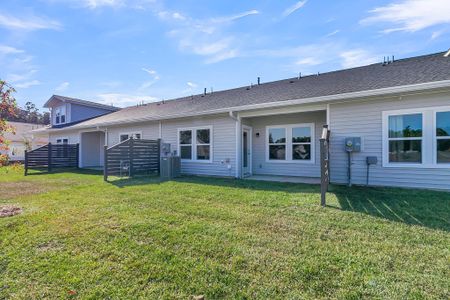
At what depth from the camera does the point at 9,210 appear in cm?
475

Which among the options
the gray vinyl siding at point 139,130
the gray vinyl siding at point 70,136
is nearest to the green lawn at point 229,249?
the gray vinyl siding at point 139,130

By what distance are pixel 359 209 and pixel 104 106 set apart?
21.5m

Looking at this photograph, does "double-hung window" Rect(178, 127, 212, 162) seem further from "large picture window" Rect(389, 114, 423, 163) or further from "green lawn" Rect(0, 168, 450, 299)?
"large picture window" Rect(389, 114, 423, 163)

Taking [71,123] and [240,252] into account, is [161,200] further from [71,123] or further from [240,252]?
[71,123]

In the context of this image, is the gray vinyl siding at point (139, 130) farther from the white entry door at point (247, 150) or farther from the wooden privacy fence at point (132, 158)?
the white entry door at point (247, 150)

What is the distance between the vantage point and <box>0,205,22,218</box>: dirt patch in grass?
176 inches

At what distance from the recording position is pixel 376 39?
9430mm

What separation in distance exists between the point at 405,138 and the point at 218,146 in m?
6.19

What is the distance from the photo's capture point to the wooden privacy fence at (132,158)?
9.58m

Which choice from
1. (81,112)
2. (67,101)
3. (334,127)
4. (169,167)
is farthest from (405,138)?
(67,101)

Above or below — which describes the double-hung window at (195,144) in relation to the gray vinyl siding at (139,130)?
below

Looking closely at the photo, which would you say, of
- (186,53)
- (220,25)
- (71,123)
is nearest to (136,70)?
(186,53)

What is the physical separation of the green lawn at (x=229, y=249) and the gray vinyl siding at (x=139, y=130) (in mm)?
7108

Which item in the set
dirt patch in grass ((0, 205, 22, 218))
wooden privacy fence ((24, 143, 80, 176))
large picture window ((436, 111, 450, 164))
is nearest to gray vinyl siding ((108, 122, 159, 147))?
wooden privacy fence ((24, 143, 80, 176))
